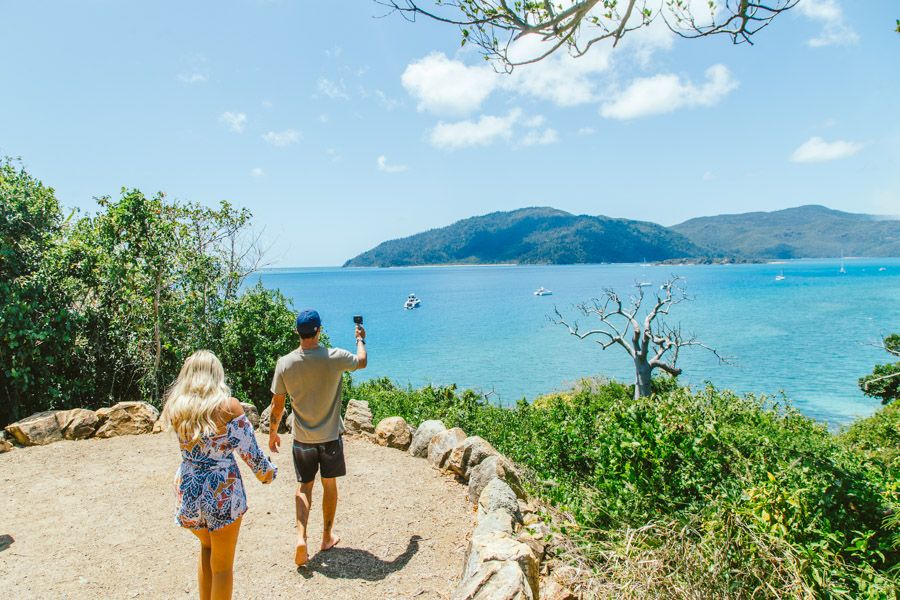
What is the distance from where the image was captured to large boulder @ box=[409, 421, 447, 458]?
7609mm

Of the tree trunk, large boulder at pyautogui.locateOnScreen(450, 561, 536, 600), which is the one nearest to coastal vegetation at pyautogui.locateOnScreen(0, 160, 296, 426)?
large boulder at pyautogui.locateOnScreen(450, 561, 536, 600)

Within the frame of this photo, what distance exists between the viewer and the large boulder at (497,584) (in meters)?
3.41

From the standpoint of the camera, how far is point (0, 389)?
9.05 metres

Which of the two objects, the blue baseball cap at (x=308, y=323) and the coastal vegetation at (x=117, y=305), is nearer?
the blue baseball cap at (x=308, y=323)

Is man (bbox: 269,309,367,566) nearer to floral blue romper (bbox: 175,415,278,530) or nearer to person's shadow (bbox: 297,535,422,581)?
person's shadow (bbox: 297,535,422,581)

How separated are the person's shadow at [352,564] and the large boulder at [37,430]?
5.71 metres

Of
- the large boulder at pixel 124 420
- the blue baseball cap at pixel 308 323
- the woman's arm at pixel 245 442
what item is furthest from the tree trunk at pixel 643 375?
the woman's arm at pixel 245 442

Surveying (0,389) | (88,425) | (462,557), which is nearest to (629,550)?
(462,557)

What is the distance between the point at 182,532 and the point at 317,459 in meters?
1.92

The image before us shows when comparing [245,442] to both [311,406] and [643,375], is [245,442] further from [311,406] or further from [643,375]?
[643,375]

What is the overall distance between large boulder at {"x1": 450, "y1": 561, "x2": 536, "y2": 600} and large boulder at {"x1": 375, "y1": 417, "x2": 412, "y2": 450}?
422 centimetres

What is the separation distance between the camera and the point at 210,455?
3.40 m

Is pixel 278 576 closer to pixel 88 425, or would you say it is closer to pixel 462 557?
pixel 462 557

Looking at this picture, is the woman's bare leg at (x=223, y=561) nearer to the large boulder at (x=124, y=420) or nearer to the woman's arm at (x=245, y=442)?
the woman's arm at (x=245, y=442)
